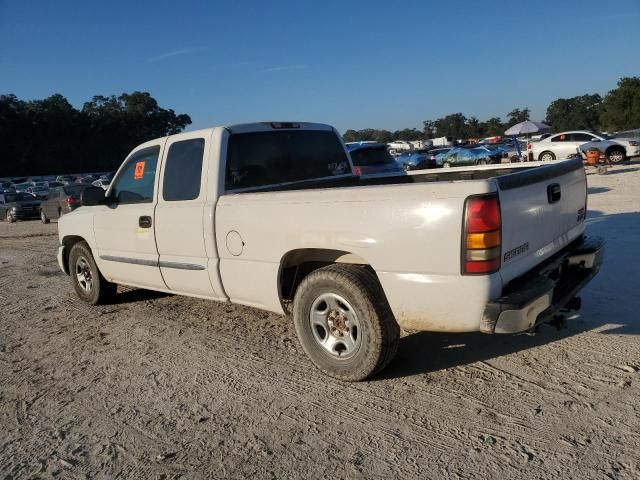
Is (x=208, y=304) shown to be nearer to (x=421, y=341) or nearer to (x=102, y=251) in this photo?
(x=102, y=251)

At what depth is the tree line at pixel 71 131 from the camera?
80.6 meters

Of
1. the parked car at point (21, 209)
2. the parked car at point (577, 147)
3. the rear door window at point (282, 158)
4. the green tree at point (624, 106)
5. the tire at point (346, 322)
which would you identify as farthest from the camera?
the green tree at point (624, 106)

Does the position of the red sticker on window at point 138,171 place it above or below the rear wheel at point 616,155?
above

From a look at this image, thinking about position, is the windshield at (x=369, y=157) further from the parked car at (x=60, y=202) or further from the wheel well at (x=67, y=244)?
the parked car at (x=60, y=202)

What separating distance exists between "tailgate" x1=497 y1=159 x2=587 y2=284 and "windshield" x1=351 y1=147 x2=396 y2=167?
9.85 metres

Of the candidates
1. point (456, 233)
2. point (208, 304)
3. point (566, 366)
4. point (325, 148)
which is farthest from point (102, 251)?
point (566, 366)

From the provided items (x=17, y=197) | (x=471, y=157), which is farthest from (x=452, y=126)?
(x=17, y=197)

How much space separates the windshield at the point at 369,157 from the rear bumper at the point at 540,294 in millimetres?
10070

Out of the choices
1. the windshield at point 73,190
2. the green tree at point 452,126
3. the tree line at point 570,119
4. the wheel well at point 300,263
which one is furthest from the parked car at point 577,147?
the green tree at point 452,126

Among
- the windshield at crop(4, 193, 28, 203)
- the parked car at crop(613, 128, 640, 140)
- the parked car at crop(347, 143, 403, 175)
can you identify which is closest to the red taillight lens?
the parked car at crop(347, 143, 403, 175)

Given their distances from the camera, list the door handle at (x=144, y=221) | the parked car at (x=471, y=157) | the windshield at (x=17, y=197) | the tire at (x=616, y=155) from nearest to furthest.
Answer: the door handle at (x=144, y=221) < the tire at (x=616, y=155) < the windshield at (x=17, y=197) < the parked car at (x=471, y=157)

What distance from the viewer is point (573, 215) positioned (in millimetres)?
4145

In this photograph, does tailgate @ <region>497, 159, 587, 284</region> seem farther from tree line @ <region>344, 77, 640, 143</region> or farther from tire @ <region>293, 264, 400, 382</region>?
tree line @ <region>344, 77, 640, 143</region>

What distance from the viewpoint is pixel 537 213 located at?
3.46 metres
